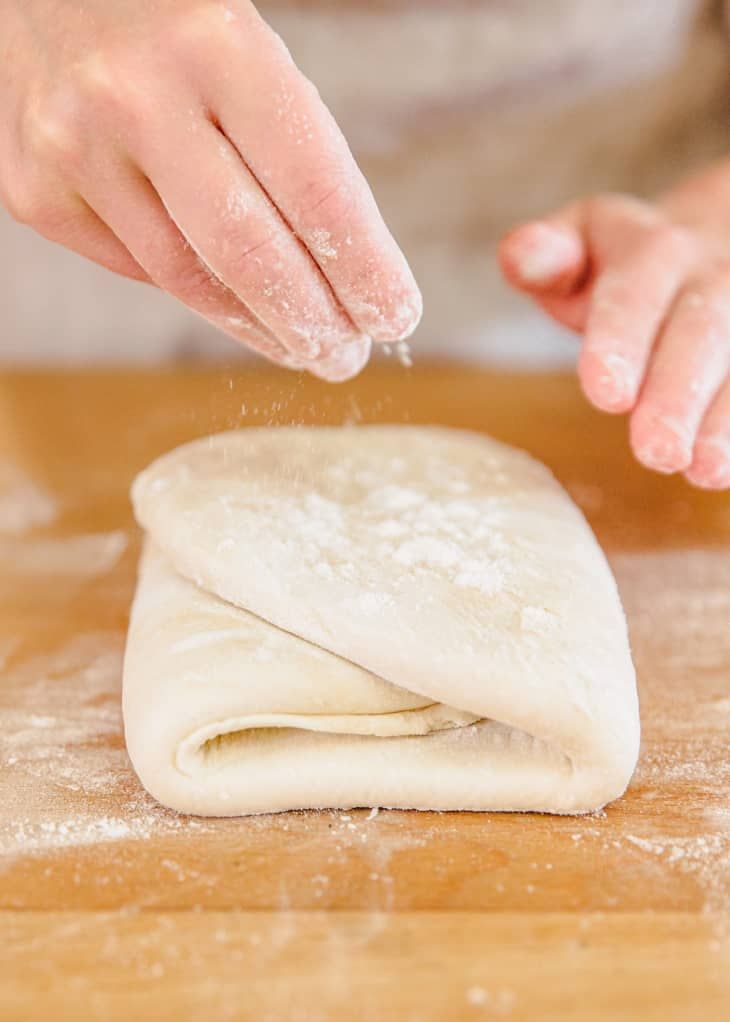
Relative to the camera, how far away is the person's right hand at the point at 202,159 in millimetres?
937

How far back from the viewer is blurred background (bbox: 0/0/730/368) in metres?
1.68

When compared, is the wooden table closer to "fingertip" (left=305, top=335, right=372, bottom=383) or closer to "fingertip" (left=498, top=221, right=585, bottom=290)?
"fingertip" (left=305, top=335, right=372, bottom=383)

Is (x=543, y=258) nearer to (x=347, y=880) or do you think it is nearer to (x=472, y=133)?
(x=472, y=133)

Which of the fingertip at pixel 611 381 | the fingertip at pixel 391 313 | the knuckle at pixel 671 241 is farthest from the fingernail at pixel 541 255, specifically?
the fingertip at pixel 391 313

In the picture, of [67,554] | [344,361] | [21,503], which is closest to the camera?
[344,361]

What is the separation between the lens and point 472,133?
1.76 metres

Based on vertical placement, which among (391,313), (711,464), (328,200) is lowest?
(711,464)

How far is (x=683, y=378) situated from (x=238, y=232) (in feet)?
1.85

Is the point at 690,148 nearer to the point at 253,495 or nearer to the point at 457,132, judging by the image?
the point at 457,132

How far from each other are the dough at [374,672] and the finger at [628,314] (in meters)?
0.25

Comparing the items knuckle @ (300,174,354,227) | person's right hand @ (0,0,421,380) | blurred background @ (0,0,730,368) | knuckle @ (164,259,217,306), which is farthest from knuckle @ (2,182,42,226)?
blurred background @ (0,0,730,368)

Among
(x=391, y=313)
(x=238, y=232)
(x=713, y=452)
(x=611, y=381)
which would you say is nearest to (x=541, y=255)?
(x=611, y=381)

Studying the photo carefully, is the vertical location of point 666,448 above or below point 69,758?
below

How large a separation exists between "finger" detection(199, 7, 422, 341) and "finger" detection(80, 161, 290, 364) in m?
0.11
